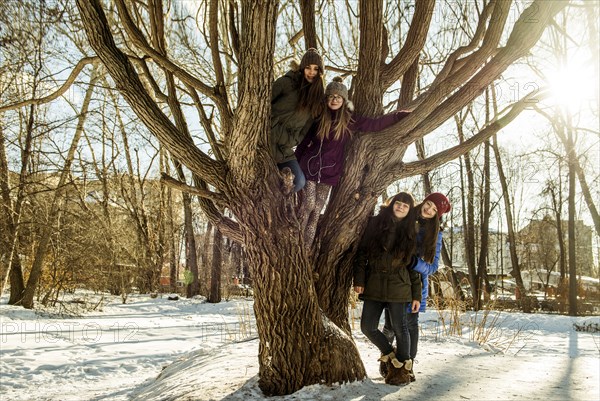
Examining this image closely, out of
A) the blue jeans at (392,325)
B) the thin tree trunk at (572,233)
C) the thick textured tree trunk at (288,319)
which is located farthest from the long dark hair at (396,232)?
the thin tree trunk at (572,233)

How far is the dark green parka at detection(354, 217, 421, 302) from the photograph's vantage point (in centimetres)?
338

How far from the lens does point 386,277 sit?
3.41 m

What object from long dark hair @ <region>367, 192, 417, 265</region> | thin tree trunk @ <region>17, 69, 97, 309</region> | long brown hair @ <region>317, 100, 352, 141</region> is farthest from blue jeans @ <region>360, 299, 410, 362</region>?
thin tree trunk @ <region>17, 69, 97, 309</region>

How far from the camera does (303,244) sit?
10.1ft

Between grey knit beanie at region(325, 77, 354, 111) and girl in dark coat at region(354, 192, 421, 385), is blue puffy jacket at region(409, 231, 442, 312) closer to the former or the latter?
girl in dark coat at region(354, 192, 421, 385)

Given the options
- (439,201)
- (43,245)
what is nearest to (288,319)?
(439,201)

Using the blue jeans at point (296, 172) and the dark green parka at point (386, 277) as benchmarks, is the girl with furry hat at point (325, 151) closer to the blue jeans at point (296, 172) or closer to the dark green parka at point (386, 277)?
the blue jeans at point (296, 172)

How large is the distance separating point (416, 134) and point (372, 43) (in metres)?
0.96

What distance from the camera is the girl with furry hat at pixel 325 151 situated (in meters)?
3.24

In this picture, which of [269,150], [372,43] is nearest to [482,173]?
[372,43]

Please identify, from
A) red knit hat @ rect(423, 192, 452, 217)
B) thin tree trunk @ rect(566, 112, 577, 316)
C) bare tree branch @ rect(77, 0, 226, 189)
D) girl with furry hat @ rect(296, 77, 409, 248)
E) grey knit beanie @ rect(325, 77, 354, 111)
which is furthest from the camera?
thin tree trunk @ rect(566, 112, 577, 316)

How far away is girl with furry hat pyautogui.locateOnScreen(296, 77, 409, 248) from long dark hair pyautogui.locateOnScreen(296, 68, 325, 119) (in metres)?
0.13

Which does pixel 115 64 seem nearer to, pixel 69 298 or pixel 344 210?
pixel 344 210

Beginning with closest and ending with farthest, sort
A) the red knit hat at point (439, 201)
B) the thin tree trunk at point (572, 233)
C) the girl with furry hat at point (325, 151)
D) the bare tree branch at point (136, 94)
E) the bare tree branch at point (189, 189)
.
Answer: the bare tree branch at point (136, 94), the bare tree branch at point (189, 189), the girl with furry hat at point (325, 151), the red knit hat at point (439, 201), the thin tree trunk at point (572, 233)
